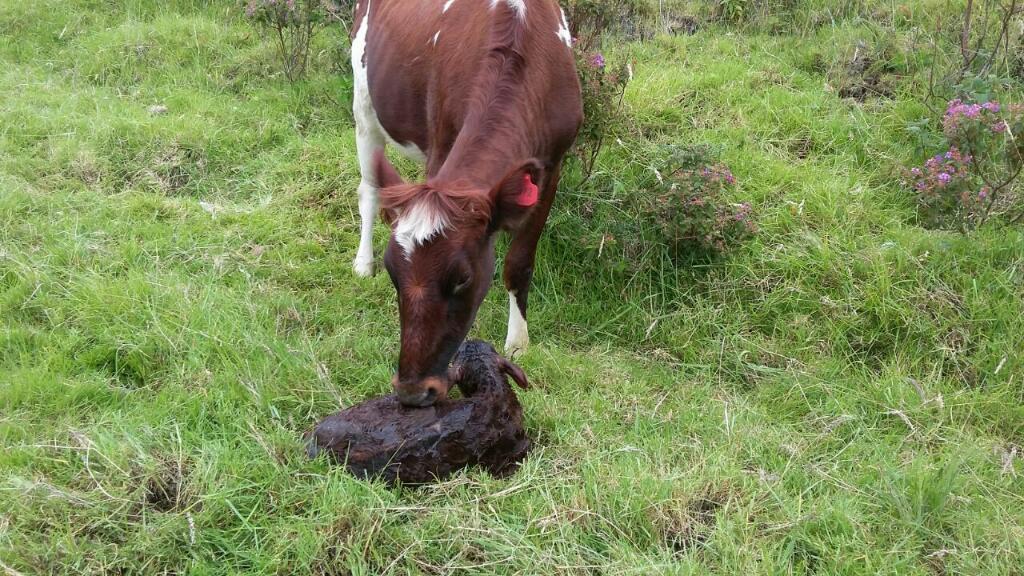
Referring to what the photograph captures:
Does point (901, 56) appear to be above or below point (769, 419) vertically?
above

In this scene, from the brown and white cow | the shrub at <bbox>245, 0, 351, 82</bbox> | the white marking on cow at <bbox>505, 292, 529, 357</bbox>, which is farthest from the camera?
the shrub at <bbox>245, 0, 351, 82</bbox>

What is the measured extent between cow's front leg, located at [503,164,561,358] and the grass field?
0.63ft

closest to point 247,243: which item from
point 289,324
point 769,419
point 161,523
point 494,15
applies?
point 289,324

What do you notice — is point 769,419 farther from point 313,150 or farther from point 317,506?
point 313,150

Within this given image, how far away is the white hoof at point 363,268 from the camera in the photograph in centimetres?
459

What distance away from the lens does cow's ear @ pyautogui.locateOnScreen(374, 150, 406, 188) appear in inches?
116

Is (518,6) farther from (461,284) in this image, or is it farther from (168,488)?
(168,488)

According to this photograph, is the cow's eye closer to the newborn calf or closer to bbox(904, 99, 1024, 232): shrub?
the newborn calf

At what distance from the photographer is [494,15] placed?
3492mm

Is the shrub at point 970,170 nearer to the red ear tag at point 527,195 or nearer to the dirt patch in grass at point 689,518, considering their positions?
the dirt patch in grass at point 689,518

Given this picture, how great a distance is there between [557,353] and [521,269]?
0.46 m

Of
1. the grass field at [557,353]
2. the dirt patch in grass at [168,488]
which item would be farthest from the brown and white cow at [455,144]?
the dirt patch in grass at [168,488]

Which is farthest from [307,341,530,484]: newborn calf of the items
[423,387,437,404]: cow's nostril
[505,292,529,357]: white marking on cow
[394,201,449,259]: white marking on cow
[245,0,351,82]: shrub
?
[245,0,351,82]: shrub

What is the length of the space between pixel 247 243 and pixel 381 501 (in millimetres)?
2490
